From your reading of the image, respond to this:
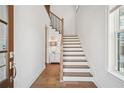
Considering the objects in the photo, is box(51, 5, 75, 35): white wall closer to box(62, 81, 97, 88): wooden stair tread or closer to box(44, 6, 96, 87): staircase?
box(44, 6, 96, 87): staircase

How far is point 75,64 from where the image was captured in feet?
21.7

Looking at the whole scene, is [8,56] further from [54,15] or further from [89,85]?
[54,15]

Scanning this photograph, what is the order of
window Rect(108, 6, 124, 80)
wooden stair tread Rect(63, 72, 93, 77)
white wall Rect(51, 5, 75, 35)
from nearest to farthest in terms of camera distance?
window Rect(108, 6, 124, 80)
wooden stair tread Rect(63, 72, 93, 77)
white wall Rect(51, 5, 75, 35)

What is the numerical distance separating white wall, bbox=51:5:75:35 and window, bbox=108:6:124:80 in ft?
24.2

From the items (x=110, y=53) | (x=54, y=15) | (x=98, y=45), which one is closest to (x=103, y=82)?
(x=110, y=53)

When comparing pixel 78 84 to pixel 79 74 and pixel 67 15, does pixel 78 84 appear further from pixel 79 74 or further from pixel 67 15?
pixel 67 15

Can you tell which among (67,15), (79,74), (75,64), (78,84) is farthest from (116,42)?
(67,15)

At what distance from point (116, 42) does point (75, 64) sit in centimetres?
288

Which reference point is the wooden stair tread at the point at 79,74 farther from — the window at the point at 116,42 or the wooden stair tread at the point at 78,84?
the window at the point at 116,42

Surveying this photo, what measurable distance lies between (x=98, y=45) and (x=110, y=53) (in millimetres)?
871

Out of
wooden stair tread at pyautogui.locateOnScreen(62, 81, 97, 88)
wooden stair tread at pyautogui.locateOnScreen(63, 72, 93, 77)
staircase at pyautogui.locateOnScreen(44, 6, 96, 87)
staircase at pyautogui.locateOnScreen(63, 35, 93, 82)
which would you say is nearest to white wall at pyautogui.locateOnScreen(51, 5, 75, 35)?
staircase at pyautogui.locateOnScreen(44, 6, 96, 87)

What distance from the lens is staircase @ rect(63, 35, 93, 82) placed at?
5.59 metres

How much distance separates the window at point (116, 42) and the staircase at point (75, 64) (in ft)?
5.67

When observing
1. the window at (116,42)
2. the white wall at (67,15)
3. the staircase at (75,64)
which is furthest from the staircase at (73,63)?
the white wall at (67,15)
